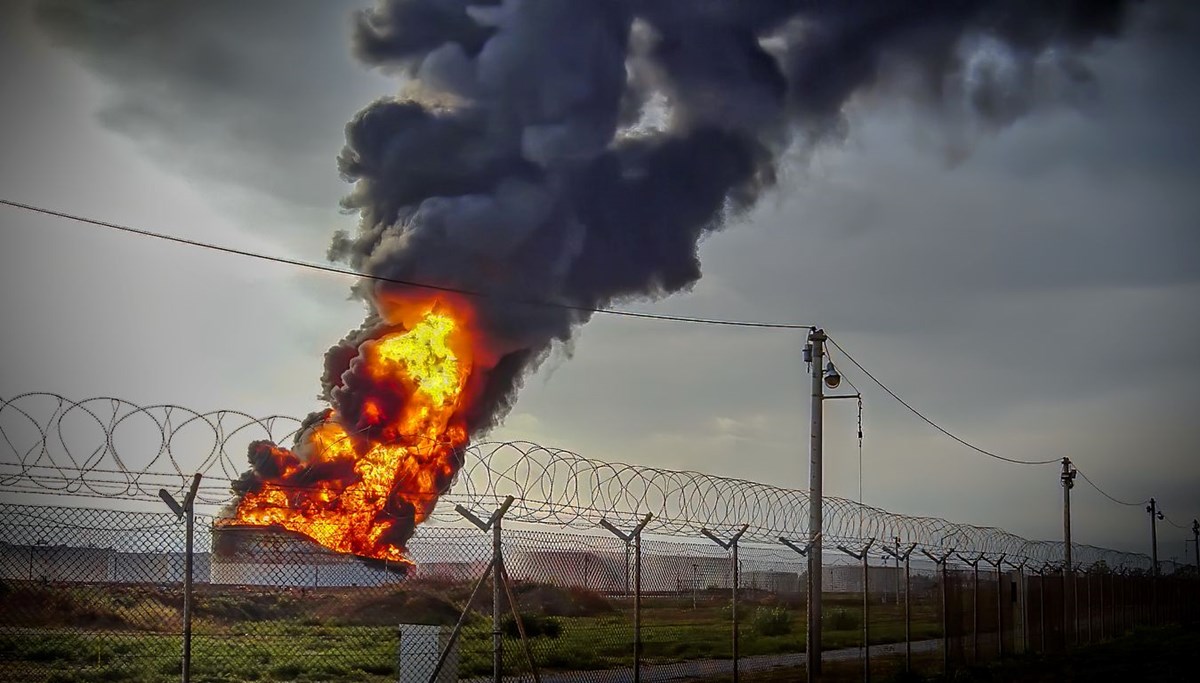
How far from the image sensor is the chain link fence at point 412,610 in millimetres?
14695

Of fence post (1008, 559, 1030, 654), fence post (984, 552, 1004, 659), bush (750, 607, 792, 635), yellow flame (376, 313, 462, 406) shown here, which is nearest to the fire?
yellow flame (376, 313, 462, 406)

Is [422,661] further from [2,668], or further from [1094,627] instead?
[1094,627]

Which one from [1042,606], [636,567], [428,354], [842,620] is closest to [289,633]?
[636,567]

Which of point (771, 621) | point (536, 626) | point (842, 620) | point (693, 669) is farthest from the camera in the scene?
point (842, 620)

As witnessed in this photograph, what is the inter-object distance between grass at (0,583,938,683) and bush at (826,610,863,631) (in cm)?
959

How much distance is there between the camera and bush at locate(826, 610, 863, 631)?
4272 cm

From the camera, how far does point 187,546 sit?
12.0m

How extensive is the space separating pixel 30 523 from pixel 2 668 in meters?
6.50

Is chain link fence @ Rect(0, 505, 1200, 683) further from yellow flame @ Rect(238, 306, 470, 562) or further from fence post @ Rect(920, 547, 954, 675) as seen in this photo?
yellow flame @ Rect(238, 306, 470, 562)

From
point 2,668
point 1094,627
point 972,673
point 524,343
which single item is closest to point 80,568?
point 2,668

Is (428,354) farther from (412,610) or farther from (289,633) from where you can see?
(289,633)

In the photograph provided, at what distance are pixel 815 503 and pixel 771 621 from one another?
45.9 feet

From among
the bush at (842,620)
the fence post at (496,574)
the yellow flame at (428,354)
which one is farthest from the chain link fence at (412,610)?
the yellow flame at (428,354)

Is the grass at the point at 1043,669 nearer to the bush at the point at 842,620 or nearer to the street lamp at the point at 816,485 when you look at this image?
the street lamp at the point at 816,485
